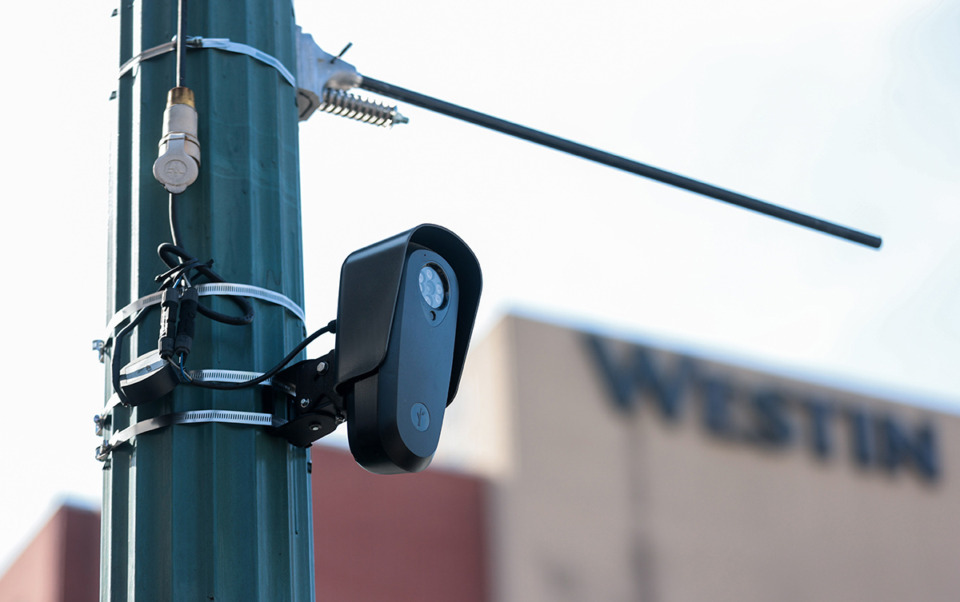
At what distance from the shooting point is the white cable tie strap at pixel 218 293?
9.44ft

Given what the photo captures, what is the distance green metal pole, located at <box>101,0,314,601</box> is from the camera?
2689mm

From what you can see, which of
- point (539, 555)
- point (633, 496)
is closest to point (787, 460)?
point (633, 496)

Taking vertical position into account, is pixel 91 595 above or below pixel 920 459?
below

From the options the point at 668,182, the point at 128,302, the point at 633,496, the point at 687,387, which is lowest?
the point at 128,302

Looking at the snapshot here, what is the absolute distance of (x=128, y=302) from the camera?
117 inches

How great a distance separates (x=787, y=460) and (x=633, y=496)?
351cm

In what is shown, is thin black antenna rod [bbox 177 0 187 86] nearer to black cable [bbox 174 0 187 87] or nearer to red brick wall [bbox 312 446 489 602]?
black cable [bbox 174 0 187 87]

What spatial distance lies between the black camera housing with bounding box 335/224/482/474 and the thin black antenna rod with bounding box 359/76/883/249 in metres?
1.04

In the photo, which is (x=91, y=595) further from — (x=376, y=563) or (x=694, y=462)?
(x=694, y=462)

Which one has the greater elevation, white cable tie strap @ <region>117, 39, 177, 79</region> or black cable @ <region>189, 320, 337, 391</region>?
white cable tie strap @ <region>117, 39, 177, 79</region>

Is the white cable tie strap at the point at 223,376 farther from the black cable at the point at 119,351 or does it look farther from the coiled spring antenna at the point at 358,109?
the coiled spring antenna at the point at 358,109

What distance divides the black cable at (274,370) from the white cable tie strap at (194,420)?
A: 5 centimetres

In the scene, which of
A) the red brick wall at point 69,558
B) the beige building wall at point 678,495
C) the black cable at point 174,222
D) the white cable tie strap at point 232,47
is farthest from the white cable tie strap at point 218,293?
the beige building wall at point 678,495

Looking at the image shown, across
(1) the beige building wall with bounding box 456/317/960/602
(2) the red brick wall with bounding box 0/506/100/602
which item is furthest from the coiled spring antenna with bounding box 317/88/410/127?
(1) the beige building wall with bounding box 456/317/960/602
